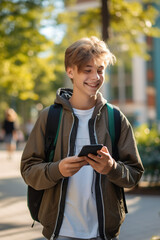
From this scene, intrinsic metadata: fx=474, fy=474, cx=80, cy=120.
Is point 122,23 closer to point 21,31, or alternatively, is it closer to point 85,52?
point 21,31

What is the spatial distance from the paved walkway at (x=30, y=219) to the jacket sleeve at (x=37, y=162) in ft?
10.4

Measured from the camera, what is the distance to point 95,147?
7.89 feet

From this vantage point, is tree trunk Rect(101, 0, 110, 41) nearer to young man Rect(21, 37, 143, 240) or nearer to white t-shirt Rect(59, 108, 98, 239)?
young man Rect(21, 37, 143, 240)

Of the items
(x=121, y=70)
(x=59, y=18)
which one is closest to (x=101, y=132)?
(x=59, y=18)

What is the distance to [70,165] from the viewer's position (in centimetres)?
251

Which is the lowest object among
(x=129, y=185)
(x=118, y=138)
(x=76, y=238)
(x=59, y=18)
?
(x=76, y=238)

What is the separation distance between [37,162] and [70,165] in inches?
12.0

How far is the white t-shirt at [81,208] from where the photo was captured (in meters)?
2.68

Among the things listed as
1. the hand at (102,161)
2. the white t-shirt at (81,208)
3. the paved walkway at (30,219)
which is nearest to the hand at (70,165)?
the hand at (102,161)

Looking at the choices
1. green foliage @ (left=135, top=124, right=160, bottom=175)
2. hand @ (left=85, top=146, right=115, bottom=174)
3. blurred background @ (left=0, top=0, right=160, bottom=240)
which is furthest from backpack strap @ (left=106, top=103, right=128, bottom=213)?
green foliage @ (left=135, top=124, right=160, bottom=175)

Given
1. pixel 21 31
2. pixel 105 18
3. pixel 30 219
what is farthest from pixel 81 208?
pixel 21 31

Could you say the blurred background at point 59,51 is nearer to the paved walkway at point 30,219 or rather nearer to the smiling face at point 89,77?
the paved walkway at point 30,219

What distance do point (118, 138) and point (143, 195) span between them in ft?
22.5

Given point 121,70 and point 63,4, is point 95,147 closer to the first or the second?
point 63,4
